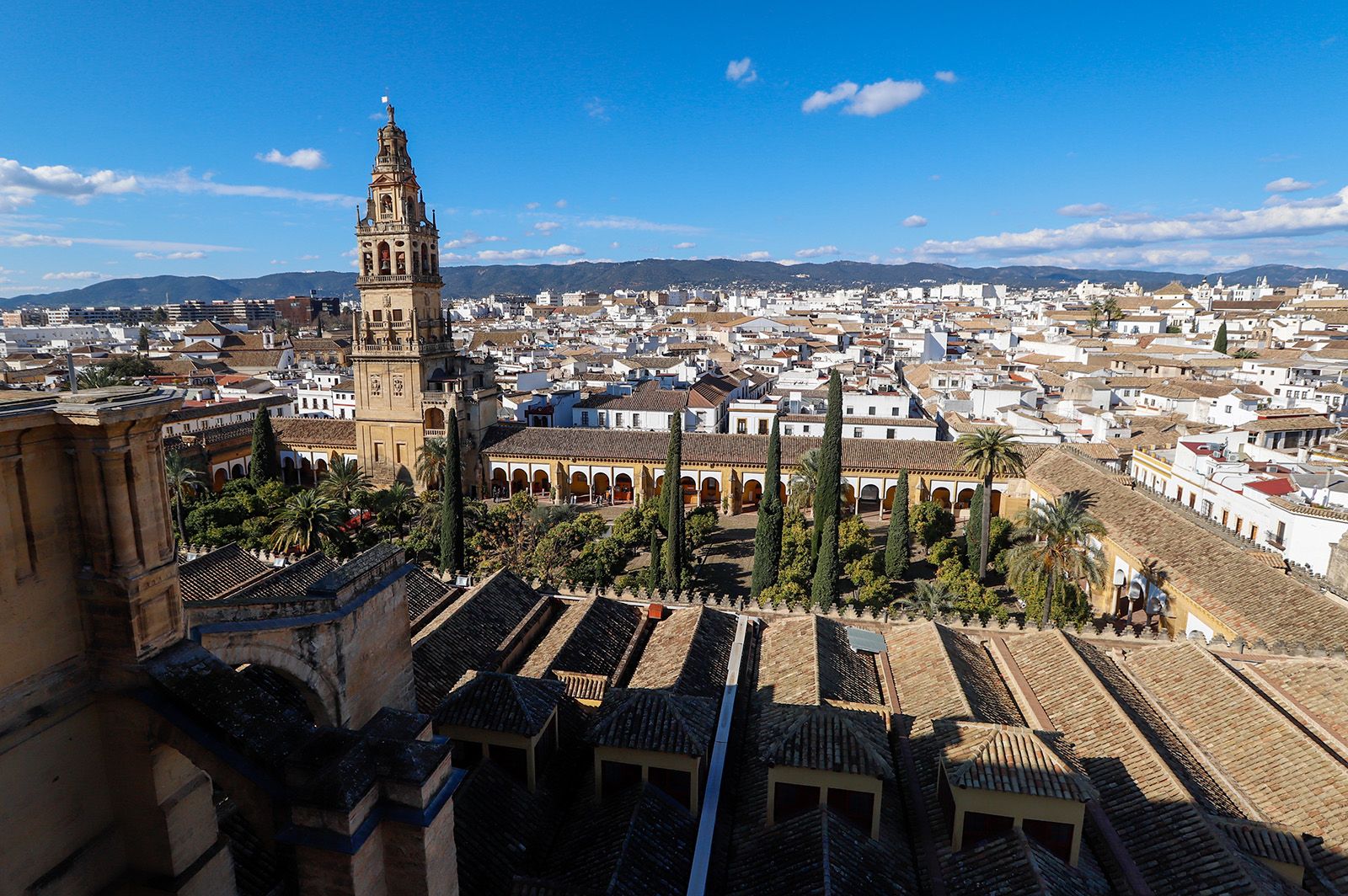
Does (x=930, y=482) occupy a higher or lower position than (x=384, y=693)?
lower

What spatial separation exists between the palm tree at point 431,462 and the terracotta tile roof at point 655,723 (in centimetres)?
3300

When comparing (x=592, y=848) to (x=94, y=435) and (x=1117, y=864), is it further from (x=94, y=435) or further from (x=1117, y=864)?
(x=94, y=435)

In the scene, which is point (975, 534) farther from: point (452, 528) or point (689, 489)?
point (452, 528)

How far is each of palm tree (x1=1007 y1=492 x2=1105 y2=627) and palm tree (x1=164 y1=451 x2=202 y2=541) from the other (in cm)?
3226

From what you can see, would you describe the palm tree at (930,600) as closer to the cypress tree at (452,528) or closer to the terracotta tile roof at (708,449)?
the terracotta tile roof at (708,449)

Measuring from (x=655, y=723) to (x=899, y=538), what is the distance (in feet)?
72.0

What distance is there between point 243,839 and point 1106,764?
45.3ft

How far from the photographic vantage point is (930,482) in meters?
42.8

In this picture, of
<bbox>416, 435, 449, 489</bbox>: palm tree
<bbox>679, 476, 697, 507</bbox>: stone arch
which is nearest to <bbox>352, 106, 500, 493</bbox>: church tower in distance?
<bbox>416, 435, 449, 489</bbox>: palm tree

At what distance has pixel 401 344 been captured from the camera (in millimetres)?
44156

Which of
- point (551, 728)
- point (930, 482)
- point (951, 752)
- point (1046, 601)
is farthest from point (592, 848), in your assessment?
point (930, 482)

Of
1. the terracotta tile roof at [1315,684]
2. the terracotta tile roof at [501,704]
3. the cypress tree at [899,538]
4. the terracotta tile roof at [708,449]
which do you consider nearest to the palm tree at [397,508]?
the terracotta tile roof at [708,449]

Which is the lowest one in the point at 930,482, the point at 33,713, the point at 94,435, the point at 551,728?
the point at 930,482

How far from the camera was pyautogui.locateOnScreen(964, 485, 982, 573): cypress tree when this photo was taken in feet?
109
